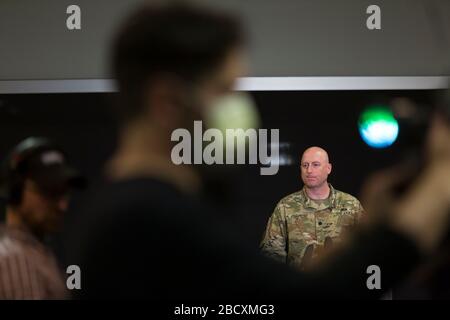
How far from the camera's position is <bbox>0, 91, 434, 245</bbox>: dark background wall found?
3887mm

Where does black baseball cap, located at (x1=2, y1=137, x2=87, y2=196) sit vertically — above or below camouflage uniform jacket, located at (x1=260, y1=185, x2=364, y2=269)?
above

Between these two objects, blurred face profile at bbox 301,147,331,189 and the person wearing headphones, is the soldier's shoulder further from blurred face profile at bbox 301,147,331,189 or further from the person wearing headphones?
the person wearing headphones

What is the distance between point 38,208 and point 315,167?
7.28 feet

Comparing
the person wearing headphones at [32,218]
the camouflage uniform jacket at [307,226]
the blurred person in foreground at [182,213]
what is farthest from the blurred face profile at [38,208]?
the camouflage uniform jacket at [307,226]

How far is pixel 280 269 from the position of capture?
1.63 feet

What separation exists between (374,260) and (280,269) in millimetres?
65

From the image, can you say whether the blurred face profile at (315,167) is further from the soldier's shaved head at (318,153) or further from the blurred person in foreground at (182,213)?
the blurred person in foreground at (182,213)

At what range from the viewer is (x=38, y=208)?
176 centimetres

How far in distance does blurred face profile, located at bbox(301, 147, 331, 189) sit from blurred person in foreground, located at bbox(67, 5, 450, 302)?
10.5ft

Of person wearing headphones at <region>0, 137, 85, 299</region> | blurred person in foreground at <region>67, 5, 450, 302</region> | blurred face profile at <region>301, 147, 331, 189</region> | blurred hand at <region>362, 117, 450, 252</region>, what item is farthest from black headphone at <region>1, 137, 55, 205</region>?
blurred face profile at <region>301, 147, 331, 189</region>

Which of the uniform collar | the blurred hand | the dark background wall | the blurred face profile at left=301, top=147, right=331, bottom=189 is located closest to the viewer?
the blurred hand

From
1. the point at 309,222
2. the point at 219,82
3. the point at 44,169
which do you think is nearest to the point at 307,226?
the point at 309,222

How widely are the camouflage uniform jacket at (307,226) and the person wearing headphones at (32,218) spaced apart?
1.71m

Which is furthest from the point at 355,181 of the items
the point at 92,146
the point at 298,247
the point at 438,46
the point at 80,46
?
the point at 80,46
